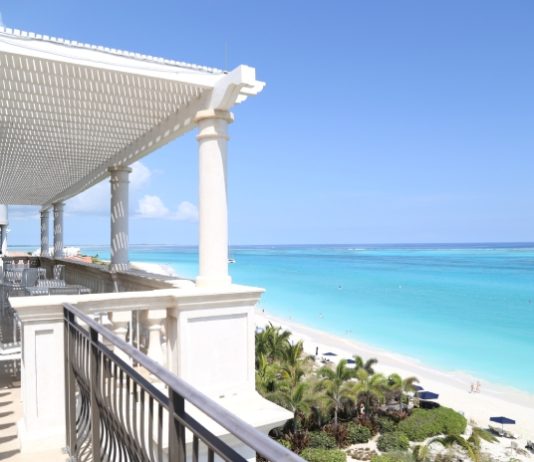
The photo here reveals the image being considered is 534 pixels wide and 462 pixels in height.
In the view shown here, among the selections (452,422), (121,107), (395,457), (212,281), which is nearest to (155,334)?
(212,281)

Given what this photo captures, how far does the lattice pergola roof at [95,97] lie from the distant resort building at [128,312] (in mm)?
20

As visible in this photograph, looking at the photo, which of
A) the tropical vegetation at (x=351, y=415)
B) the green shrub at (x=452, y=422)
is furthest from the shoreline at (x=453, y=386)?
the tropical vegetation at (x=351, y=415)

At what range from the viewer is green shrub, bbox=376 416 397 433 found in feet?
60.3

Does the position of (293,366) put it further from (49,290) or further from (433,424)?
(49,290)

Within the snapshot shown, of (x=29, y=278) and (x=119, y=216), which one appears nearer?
(x=29, y=278)

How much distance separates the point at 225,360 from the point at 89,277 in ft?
22.1

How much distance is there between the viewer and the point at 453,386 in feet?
80.1

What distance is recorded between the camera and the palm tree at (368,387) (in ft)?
60.2

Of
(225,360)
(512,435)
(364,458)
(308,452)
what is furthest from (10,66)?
(512,435)

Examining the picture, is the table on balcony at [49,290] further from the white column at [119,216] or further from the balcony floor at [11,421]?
the white column at [119,216]

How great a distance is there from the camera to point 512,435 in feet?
59.5

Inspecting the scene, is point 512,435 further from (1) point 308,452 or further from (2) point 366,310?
(2) point 366,310

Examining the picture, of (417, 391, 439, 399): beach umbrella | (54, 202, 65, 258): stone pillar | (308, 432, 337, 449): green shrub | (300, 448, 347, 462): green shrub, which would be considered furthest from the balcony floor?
(417, 391, 439, 399): beach umbrella

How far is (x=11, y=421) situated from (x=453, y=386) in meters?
24.8
